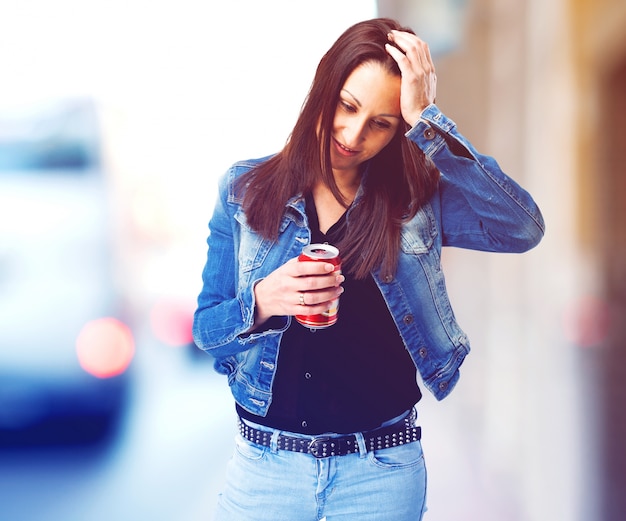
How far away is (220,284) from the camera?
130cm

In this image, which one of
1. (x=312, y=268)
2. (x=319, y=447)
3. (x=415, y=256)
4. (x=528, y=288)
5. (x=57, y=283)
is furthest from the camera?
(x=528, y=288)

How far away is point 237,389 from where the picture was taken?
1.26 metres

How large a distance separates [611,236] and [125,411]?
3271 mm

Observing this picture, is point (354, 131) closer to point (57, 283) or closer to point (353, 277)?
point (353, 277)

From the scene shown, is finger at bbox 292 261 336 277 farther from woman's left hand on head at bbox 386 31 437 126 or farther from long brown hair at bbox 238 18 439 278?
woman's left hand on head at bbox 386 31 437 126

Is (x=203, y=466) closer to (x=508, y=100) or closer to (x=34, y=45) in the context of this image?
(x=34, y=45)

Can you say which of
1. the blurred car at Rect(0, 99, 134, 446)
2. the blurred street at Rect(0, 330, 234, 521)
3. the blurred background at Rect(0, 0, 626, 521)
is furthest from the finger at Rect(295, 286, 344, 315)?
the blurred car at Rect(0, 99, 134, 446)

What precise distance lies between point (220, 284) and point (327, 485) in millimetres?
413

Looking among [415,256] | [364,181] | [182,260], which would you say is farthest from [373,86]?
[182,260]

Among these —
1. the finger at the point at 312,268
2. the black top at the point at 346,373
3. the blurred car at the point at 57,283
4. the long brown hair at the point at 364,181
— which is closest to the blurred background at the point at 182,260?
the blurred car at the point at 57,283

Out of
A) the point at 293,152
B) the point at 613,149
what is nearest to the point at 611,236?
the point at 613,149

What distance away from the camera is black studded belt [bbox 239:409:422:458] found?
117 centimetres

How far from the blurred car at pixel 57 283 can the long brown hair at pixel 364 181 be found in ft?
5.22

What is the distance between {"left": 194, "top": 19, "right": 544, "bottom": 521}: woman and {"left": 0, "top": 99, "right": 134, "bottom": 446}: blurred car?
1542mm
